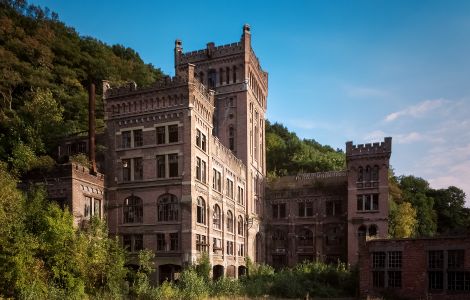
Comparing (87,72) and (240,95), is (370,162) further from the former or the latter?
(87,72)

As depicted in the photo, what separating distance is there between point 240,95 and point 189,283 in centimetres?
2690

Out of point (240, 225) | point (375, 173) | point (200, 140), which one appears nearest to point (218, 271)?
point (240, 225)

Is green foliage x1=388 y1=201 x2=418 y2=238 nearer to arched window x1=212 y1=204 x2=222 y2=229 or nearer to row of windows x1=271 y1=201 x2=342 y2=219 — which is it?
row of windows x1=271 y1=201 x2=342 y2=219

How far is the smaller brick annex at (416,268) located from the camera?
27812 mm

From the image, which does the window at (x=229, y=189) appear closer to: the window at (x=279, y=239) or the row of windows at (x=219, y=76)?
the window at (x=279, y=239)

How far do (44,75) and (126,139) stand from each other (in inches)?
1079

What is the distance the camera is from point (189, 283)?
30109 mm

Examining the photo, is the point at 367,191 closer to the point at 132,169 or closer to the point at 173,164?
the point at 173,164

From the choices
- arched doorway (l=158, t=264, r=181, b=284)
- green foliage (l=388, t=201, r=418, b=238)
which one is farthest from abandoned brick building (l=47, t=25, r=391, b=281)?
green foliage (l=388, t=201, r=418, b=238)

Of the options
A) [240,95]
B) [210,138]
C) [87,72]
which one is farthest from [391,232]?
→ [87,72]

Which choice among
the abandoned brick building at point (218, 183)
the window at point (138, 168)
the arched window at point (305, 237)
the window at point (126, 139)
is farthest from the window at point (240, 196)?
the window at point (126, 139)

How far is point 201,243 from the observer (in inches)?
1406

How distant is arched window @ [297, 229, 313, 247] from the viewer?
174 ft

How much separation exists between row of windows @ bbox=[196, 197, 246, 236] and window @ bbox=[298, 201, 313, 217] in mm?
8772
